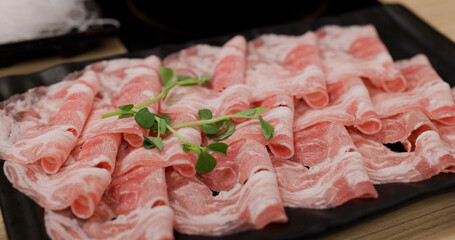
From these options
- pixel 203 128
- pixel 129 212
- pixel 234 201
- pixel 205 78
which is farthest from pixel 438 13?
pixel 129 212

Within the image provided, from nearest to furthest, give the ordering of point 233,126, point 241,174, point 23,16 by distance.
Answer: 1. point 241,174
2. point 233,126
3. point 23,16

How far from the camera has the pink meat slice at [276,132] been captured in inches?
62.2

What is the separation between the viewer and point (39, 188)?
57.1 inches

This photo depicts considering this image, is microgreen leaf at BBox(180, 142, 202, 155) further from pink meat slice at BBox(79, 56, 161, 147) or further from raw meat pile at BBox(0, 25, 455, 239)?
pink meat slice at BBox(79, 56, 161, 147)

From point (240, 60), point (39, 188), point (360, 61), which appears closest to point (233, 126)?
point (240, 60)

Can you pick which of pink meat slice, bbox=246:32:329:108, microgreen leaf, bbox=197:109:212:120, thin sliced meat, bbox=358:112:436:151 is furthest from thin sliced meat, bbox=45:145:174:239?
thin sliced meat, bbox=358:112:436:151

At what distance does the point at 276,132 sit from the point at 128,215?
559 millimetres

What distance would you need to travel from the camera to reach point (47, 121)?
1.71 meters

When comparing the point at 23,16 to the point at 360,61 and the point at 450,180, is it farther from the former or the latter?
the point at 450,180

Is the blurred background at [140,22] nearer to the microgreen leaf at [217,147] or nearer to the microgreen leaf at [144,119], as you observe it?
the microgreen leaf at [144,119]

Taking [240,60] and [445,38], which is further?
[445,38]

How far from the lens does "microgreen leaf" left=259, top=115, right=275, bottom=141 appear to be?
60.4 inches

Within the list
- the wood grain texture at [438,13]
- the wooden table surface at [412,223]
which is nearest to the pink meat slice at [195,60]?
the wooden table surface at [412,223]

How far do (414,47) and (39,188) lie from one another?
6.28ft
